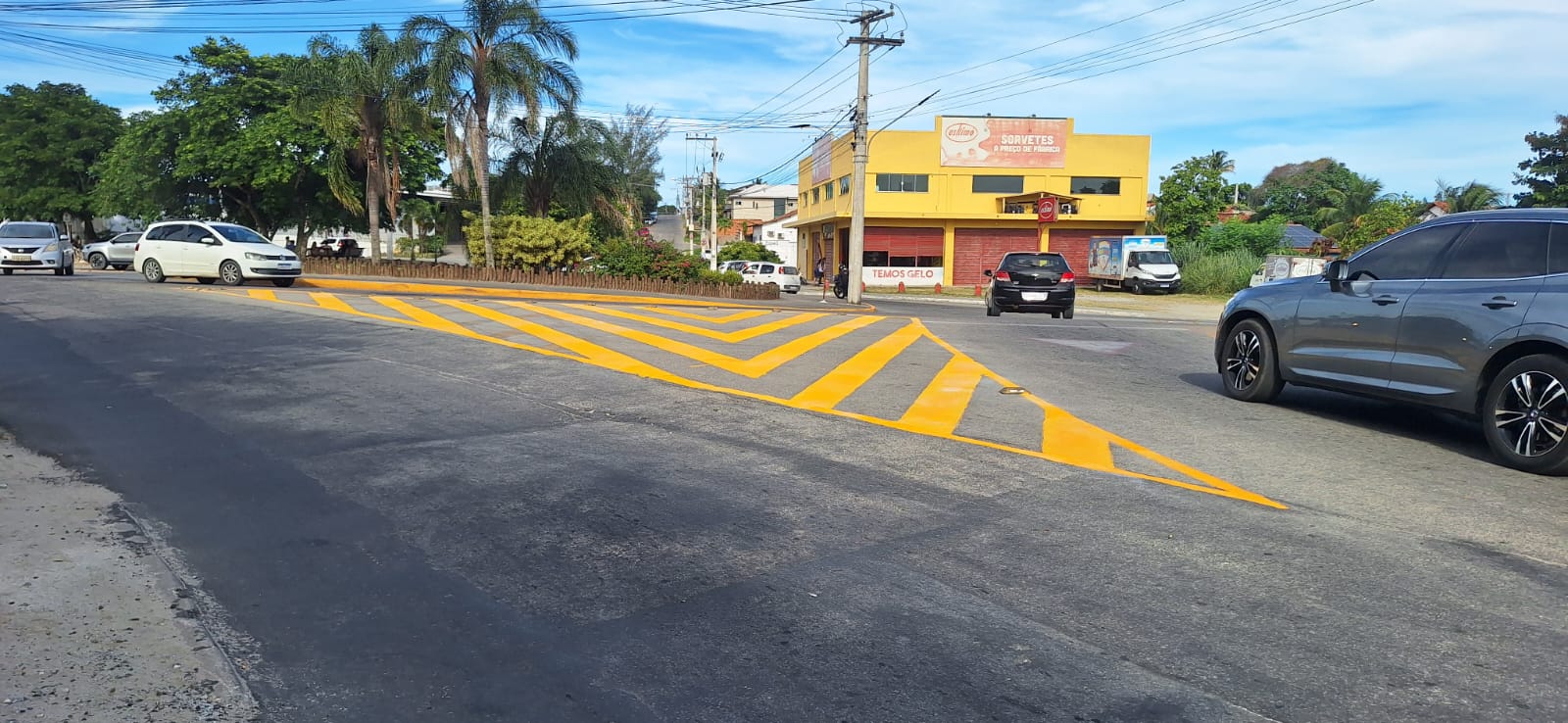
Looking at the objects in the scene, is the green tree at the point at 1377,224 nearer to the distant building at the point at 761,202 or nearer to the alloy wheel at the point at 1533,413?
the alloy wheel at the point at 1533,413

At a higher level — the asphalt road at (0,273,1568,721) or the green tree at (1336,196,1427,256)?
the green tree at (1336,196,1427,256)

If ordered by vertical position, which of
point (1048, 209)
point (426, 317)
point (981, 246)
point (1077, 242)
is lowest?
point (426, 317)

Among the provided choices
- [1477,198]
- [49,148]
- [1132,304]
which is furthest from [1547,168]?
[49,148]

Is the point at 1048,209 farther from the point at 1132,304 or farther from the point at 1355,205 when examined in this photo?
the point at 1355,205

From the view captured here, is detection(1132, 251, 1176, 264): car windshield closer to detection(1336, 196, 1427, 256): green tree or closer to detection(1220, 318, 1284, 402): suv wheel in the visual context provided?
detection(1336, 196, 1427, 256): green tree

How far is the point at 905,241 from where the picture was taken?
171 feet

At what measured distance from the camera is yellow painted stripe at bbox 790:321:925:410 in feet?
28.8

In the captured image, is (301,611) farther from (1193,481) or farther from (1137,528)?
(1193,481)

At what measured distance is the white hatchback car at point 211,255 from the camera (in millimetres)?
20609

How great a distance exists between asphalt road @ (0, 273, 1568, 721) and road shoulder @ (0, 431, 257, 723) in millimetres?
176

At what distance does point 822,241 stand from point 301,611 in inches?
2272

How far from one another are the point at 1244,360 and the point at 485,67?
27.0m

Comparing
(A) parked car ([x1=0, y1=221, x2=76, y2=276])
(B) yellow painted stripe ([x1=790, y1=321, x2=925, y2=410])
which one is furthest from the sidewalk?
(A) parked car ([x1=0, y1=221, x2=76, y2=276])

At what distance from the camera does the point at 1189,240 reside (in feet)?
182
